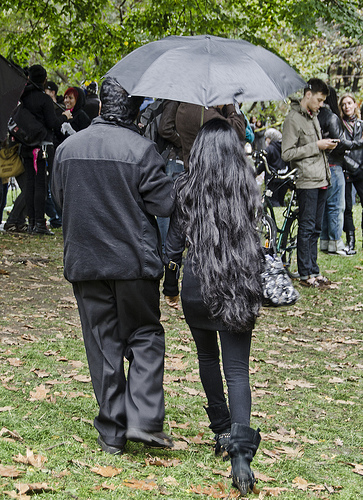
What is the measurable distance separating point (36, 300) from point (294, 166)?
12.3ft

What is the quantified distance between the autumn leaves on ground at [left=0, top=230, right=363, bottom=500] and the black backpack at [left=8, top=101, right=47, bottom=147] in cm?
339

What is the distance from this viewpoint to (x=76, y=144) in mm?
4031

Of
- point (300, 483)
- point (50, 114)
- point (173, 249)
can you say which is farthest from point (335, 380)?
point (50, 114)

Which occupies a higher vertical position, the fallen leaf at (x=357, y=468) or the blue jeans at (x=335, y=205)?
the blue jeans at (x=335, y=205)

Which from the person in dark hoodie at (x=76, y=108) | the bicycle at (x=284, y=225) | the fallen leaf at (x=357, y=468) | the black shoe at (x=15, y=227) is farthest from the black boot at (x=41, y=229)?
the fallen leaf at (x=357, y=468)

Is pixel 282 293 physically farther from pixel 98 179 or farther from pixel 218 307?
pixel 98 179

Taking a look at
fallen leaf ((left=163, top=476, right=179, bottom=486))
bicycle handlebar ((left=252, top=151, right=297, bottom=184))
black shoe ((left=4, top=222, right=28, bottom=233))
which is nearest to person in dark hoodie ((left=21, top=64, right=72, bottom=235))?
black shoe ((left=4, top=222, right=28, bottom=233))

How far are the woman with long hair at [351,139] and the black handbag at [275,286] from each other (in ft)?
25.5

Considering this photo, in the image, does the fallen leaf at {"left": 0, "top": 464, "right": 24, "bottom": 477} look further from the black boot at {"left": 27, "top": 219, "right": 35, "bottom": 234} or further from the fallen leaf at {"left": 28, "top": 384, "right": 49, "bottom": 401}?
the black boot at {"left": 27, "top": 219, "right": 35, "bottom": 234}

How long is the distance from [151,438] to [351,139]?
27.4 ft

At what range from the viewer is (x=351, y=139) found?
37.5 feet

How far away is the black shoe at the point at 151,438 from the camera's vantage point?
4.05m

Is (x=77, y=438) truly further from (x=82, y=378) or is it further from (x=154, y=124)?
(x=154, y=124)

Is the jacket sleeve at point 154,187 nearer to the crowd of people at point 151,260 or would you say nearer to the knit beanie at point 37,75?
the crowd of people at point 151,260
